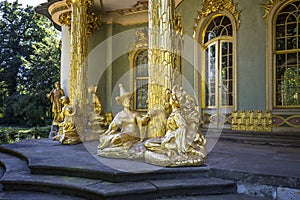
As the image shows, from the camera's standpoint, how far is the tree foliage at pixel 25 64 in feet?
61.6

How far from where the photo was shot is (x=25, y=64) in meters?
21.1

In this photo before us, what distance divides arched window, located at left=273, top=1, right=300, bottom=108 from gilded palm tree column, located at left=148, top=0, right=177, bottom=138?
10.5 ft

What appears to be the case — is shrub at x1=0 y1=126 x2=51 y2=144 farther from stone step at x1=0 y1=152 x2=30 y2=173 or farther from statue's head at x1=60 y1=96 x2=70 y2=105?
stone step at x1=0 y1=152 x2=30 y2=173

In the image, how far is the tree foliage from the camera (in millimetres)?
18781

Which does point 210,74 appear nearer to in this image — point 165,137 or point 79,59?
point 79,59

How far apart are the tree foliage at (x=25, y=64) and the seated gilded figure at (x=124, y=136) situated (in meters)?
15.8

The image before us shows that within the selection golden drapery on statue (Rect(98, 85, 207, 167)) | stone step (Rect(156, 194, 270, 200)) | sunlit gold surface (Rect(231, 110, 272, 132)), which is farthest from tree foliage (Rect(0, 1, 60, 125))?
stone step (Rect(156, 194, 270, 200))

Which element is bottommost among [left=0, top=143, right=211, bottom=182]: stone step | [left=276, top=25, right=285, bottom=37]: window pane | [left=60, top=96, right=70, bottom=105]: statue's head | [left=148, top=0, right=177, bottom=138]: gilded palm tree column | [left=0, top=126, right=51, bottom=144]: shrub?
[left=0, top=126, right=51, bottom=144]: shrub

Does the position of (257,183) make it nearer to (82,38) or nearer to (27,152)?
(27,152)

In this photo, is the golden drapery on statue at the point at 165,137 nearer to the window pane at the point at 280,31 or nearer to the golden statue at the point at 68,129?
the golden statue at the point at 68,129

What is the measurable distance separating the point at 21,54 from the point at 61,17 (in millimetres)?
16550

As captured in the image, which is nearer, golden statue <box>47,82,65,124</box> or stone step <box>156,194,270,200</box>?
stone step <box>156,194,270,200</box>

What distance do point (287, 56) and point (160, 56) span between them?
358cm

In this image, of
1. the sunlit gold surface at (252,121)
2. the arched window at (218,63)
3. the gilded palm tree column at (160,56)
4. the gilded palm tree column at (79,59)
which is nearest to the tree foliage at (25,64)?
the gilded palm tree column at (79,59)
